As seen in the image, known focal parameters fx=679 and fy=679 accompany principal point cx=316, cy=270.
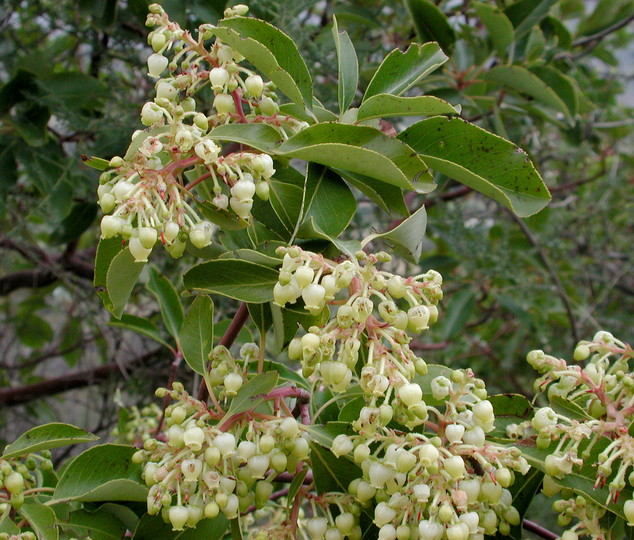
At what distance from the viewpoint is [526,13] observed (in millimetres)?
1895

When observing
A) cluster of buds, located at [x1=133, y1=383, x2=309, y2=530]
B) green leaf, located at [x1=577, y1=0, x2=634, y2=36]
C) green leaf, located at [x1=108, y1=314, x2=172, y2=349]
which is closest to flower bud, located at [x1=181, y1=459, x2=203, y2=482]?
cluster of buds, located at [x1=133, y1=383, x2=309, y2=530]

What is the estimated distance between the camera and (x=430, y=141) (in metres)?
0.94

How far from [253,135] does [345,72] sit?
0.25 meters

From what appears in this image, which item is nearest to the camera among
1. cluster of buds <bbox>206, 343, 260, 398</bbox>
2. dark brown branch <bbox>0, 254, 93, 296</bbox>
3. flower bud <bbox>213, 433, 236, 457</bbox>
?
flower bud <bbox>213, 433, 236, 457</bbox>

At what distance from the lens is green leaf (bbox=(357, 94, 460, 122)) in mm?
880

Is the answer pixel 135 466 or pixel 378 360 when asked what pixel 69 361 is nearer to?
pixel 135 466


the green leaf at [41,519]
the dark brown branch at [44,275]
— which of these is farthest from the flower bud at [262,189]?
the dark brown branch at [44,275]

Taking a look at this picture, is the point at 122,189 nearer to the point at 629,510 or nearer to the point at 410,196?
the point at 629,510

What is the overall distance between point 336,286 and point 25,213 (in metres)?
1.76

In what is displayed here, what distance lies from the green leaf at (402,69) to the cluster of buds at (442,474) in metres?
0.45

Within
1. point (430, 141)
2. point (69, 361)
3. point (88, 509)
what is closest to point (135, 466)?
point (88, 509)

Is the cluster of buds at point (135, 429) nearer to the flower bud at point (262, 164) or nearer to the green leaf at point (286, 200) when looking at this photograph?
the green leaf at point (286, 200)

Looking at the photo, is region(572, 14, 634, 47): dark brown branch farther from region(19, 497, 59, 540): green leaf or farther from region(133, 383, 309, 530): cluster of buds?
region(19, 497, 59, 540): green leaf

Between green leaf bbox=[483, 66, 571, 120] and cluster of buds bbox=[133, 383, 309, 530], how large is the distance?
120cm
